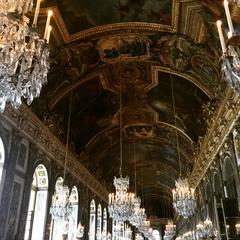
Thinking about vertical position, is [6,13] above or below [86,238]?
above

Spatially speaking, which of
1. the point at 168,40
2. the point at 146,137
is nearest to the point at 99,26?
the point at 168,40

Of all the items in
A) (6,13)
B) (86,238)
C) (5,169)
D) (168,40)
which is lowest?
(86,238)

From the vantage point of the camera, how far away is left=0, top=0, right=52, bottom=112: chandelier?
13.8ft

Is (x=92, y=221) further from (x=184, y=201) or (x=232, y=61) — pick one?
(x=232, y=61)

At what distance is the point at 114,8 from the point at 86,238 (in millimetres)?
13828

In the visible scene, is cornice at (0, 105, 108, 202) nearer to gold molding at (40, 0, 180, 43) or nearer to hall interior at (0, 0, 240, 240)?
hall interior at (0, 0, 240, 240)

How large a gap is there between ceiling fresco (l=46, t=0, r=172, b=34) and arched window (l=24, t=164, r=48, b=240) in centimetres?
608

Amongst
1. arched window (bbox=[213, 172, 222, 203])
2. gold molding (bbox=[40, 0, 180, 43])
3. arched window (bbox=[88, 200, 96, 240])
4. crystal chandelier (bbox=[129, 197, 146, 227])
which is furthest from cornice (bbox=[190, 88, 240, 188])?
arched window (bbox=[88, 200, 96, 240])

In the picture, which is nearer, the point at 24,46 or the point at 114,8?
the point at 24,46

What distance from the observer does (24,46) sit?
Answer: 4.57 m

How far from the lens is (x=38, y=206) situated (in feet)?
40.1

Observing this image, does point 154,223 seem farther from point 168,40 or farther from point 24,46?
point 24,46

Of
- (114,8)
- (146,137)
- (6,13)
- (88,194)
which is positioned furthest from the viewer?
(146,137)

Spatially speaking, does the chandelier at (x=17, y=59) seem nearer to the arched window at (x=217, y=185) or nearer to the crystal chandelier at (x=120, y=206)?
the crystal chandelier at (x=120, y=206)
